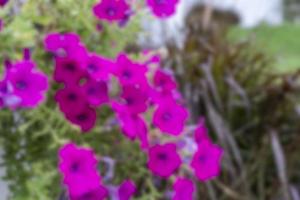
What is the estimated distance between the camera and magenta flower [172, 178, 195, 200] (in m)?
1.58

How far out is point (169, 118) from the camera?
1.58m

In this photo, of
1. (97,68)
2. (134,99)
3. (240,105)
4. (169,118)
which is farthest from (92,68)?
(240,105)

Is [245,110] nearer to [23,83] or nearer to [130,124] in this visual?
[130,124]

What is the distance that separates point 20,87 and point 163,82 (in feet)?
1.39

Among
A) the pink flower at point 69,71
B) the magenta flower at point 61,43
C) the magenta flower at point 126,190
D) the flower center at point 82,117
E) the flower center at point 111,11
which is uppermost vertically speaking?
the flower center at point 111,11

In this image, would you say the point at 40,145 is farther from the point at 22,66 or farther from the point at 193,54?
the point at 193,54

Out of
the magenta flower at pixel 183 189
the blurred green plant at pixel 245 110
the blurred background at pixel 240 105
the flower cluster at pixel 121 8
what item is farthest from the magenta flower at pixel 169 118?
the blurred green plant at pixel 245 110

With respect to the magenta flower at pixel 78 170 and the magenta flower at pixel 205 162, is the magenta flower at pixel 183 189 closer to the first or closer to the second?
the magenta flower at pixel 205 162

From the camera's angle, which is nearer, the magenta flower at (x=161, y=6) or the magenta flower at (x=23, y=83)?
the magenta flower at (x=23, y=83)

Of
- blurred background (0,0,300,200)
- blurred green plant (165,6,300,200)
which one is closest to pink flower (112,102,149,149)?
blurred background (0,0,300,200)

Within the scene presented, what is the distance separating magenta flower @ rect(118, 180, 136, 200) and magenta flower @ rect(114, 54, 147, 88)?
0.22 m

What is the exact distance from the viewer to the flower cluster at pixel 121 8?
1563mm

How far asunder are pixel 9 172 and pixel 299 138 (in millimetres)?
1303

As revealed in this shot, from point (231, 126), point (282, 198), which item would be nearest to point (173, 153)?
point (282, 198)
